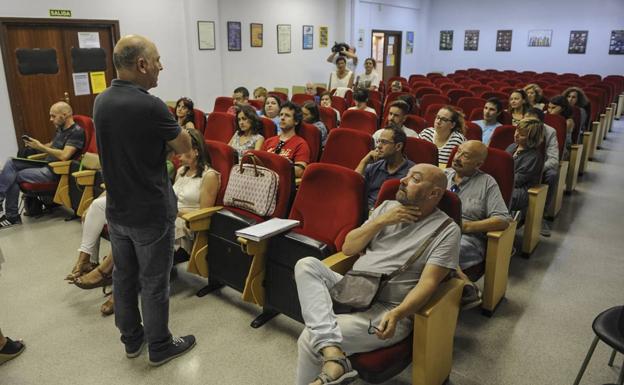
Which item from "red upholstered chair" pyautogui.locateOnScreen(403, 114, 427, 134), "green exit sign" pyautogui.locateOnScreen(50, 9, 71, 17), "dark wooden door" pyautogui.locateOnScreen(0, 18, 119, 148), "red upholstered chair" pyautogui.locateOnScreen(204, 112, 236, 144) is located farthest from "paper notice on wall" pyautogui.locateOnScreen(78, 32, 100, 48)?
"red upholstered chair" pyautogui.locateOnScreen(403, 114, 427, 134)

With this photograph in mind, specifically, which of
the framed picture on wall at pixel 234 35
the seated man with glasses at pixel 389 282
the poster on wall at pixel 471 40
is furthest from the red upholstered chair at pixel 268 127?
the poster on wall at pixel 471 40

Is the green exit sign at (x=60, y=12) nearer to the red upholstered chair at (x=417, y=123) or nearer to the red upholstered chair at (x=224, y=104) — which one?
the red upholstered chair at (x=224, y=104)

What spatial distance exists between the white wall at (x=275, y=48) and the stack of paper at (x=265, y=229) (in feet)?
21.1

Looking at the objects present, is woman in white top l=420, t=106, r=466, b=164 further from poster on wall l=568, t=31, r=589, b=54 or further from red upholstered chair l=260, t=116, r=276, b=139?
poster on wall l=568, t=31, r=589, b=54

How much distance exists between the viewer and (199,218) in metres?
2.69

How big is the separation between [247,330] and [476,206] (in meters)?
1.48

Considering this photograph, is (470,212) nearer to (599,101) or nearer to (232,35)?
(599,101)

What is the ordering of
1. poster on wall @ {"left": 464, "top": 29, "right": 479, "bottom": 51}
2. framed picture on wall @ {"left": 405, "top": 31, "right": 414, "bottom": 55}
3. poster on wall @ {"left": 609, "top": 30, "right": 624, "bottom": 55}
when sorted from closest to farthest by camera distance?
poster on wall @ {"left": 609, "top": 30, "right": 624, "bottom": 55}
framed picture on wall @ {"left": 405, "top": 31, "right": 414, "bottom": 55}
poster on wall @ {"left": 464, "top": 29, "right": 479, "bottom": 51}

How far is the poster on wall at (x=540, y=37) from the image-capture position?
1289 centimetres

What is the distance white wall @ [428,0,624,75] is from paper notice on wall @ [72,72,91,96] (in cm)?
1126

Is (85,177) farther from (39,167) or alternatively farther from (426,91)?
(426,91)

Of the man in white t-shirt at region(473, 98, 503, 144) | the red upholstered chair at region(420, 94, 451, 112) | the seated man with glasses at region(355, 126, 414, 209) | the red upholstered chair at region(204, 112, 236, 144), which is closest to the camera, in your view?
the seated man with glasses at region(355, 126, 414, 209)

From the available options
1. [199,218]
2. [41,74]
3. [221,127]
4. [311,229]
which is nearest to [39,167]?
[221,127]

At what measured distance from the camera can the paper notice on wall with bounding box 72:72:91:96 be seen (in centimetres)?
634
